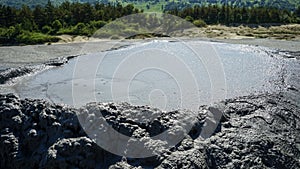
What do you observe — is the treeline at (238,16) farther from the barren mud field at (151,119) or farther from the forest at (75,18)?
the barren mud field at (151,119)

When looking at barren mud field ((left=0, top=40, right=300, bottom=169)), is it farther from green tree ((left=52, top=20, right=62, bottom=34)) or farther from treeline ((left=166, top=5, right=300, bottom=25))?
treeline ((left=166, top=5, right=300, bottom=25))

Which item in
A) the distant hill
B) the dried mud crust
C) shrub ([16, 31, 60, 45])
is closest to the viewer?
the dried mud crust

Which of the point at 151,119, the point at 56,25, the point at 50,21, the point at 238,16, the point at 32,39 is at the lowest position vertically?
the point at 151,119

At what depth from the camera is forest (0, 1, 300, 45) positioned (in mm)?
25527

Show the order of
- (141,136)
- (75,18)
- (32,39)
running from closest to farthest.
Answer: (141,136) < (32,39) < (75,18)

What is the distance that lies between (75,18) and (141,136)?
27.6 metres

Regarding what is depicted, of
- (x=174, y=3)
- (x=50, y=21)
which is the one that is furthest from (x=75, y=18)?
(x=174, y=3)

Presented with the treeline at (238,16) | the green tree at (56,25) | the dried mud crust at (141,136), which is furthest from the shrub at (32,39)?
the dried mud crust at (141,136)

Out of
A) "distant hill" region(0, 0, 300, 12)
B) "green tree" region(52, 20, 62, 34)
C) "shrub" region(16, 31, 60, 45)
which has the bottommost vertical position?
"shrub" region(16, 31, 60, 45)

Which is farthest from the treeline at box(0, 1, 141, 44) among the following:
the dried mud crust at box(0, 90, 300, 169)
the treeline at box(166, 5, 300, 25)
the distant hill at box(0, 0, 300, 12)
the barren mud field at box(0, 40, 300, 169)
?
the distant hill at box(0, 0, 300, 12)

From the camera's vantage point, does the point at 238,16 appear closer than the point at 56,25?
No

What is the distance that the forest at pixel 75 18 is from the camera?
25.5 metres

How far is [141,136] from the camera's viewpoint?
6.02 m

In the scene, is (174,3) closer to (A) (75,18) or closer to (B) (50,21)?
(A) (75,18)
